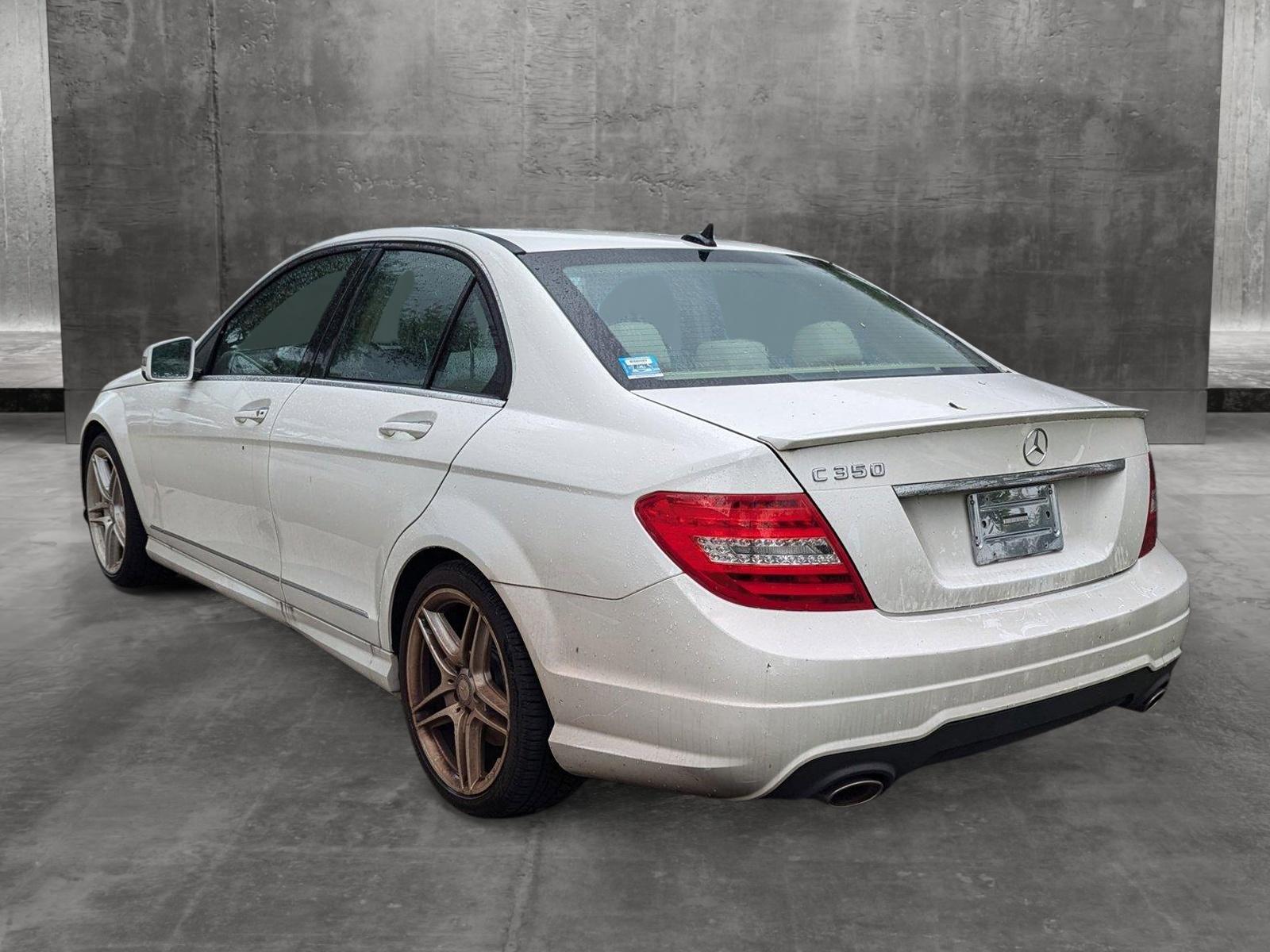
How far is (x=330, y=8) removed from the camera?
31.0 ft

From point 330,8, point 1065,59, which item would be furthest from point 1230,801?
point 330,8

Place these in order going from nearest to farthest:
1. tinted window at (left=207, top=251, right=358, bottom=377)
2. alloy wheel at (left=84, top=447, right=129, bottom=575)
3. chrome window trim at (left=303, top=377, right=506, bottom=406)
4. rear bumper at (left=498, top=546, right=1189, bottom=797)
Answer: rear bumper at (left=498, top=546, right=1189, bottom=797) → chrome window trim at (left=303, top=377, right=506, bottom=406) → tinted window at (left=207, top=251, right=358, bottom=377) → alloy wheel at (left=84, top=447, right=129, bottom=575)

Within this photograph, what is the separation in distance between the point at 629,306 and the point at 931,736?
1288 millimetres

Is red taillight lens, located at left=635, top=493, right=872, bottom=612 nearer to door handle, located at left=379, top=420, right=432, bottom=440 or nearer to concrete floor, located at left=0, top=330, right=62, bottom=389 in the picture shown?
door handle, located at left=379, top=420, right=432, bottom=440

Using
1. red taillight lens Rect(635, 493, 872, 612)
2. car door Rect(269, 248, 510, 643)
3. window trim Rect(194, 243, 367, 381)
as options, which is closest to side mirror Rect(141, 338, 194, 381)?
window trim Rect(194, 243, 367, 381)

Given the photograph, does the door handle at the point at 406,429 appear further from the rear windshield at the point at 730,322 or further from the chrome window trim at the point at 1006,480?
the chrome window trim at the point at 1006,480

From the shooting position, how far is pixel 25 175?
1752cm

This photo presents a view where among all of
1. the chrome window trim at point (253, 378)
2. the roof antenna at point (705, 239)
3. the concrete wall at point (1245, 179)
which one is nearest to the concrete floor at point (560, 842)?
the chrome window trim at point (253, 378)

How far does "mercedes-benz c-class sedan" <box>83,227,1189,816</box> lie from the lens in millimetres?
2584

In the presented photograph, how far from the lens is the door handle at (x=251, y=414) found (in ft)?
13.2

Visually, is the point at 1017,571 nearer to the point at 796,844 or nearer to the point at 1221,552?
the point at 796,844

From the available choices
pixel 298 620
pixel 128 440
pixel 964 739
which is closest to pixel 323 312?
pixel 298 620

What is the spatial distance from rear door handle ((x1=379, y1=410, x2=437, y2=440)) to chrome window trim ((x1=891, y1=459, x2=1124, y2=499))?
123 cm

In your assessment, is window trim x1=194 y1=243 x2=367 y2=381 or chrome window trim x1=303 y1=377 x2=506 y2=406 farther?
window trim x1=194 y1=243 x2=367 y2=381
